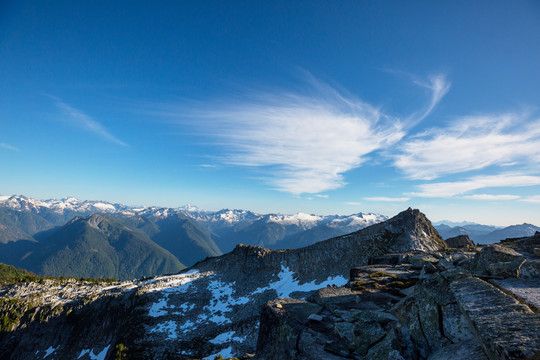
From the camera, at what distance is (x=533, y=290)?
905 centimetres

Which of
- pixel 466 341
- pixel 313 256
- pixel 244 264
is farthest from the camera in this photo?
pixel 244 264

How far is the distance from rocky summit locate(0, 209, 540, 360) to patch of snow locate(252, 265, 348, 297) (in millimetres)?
471

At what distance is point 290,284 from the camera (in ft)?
221

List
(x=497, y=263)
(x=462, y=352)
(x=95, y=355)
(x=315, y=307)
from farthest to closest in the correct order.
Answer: (x=95, y=355), (x=315, y=307), (x=497, y=263), (x=462, y=352)

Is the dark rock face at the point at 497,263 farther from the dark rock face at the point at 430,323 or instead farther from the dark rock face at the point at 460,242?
the dark rock face at the point at 460,242

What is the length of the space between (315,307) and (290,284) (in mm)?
57136

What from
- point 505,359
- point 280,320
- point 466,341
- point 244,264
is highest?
point 505,359

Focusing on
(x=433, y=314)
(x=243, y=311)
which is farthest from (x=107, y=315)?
→ (x=433, y=314)

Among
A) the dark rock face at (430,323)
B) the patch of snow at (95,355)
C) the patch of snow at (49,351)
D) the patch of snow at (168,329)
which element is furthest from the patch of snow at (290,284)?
the patch of snow at (49,351)

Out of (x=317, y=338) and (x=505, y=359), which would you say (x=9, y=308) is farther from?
(x=505, y=359)

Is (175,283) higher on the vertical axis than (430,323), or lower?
lower

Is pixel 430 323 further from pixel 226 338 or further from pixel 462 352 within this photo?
pixel 226 338

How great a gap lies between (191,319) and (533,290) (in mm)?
66202

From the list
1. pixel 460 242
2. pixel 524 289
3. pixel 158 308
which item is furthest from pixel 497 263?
pixel 158 308
